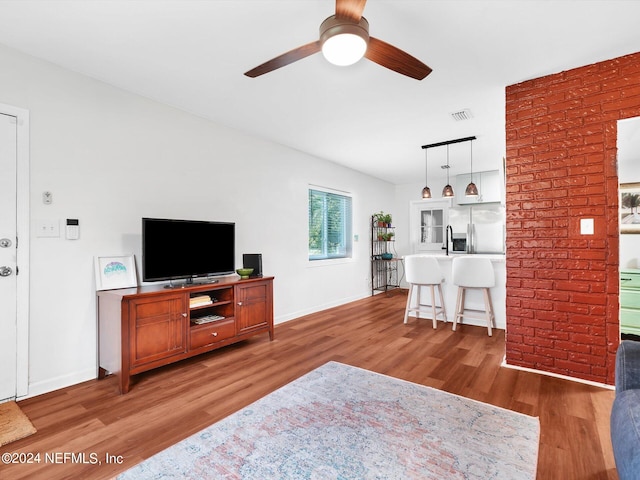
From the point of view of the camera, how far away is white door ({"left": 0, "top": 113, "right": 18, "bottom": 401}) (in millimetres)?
2322

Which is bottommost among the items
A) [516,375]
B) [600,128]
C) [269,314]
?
[516,375]

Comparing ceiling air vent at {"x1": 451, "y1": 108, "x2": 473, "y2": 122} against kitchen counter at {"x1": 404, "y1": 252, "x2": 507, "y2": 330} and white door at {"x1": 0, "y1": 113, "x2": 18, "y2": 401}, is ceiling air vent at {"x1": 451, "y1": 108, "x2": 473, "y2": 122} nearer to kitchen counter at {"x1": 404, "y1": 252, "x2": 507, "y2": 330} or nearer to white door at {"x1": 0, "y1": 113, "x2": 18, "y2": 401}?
kitchen counter at {"x1": 404, "y1": 252, "x2": 507, "y2": 330}

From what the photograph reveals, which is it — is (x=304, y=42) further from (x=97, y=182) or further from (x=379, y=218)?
(x=379, y=218)

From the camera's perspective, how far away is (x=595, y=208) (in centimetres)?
256

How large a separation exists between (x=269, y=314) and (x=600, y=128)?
3.47m

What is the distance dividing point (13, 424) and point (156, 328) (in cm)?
96

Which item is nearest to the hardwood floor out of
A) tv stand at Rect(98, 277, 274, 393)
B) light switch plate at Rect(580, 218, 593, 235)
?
tv stand at Rect(98, 277, 274, 393)

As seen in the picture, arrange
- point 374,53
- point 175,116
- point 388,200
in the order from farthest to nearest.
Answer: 1. point 388,200
2. point 175,116
3. point 374,53

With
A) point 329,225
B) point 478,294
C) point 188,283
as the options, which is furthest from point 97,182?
point 478,294

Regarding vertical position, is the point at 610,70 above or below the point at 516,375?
above

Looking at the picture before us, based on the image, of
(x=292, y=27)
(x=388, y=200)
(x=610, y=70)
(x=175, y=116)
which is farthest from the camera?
(x=388, y=200)

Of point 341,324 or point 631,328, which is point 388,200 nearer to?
point 341,324

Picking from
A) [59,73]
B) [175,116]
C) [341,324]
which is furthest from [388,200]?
[59,73]

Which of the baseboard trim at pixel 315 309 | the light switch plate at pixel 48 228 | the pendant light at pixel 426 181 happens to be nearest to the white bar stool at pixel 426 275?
the pendant light at pixel 426 181
